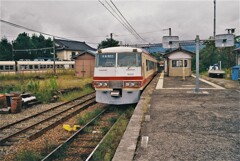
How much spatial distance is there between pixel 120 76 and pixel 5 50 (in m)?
47.7

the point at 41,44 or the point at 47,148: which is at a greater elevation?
the point at 41,44

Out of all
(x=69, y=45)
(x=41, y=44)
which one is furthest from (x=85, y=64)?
(x=41, y=44)

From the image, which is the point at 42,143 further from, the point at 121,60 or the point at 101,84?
the point at 121,60

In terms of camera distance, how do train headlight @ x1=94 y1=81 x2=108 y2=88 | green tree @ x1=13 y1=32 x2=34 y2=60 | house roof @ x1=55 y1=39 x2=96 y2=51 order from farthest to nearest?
house roof @ x1=55 y1=39 x2=96 y2=51
green tree @ x1=13 y1=32 x2=34 y2=60
train headlight @ x1=94 y1=81 x2=108 y2=88

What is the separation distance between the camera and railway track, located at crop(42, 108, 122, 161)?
5.23 m

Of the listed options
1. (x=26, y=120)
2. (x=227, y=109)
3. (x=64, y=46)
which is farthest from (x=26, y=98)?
(x=64, y=46)

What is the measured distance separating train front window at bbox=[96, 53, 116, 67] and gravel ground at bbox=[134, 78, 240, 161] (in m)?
3.10

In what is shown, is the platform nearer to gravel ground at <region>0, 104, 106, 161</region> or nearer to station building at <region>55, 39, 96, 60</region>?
gravel ground at <region>0, 104, 106, 161</region>

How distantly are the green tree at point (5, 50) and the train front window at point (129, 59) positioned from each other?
151 ft

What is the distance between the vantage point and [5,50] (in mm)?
49781

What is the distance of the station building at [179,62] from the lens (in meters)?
21.6

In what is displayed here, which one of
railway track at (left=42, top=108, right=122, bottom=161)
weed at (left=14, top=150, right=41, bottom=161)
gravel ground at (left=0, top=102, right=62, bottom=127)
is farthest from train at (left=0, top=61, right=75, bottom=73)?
weed at (left=14, top=150, right=41, bottom=161)

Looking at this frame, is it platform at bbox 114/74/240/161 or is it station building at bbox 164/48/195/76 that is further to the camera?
station building at bbox 164/48/195/76

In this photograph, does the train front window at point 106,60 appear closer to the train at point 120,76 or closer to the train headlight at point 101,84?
the train at point 120,76
